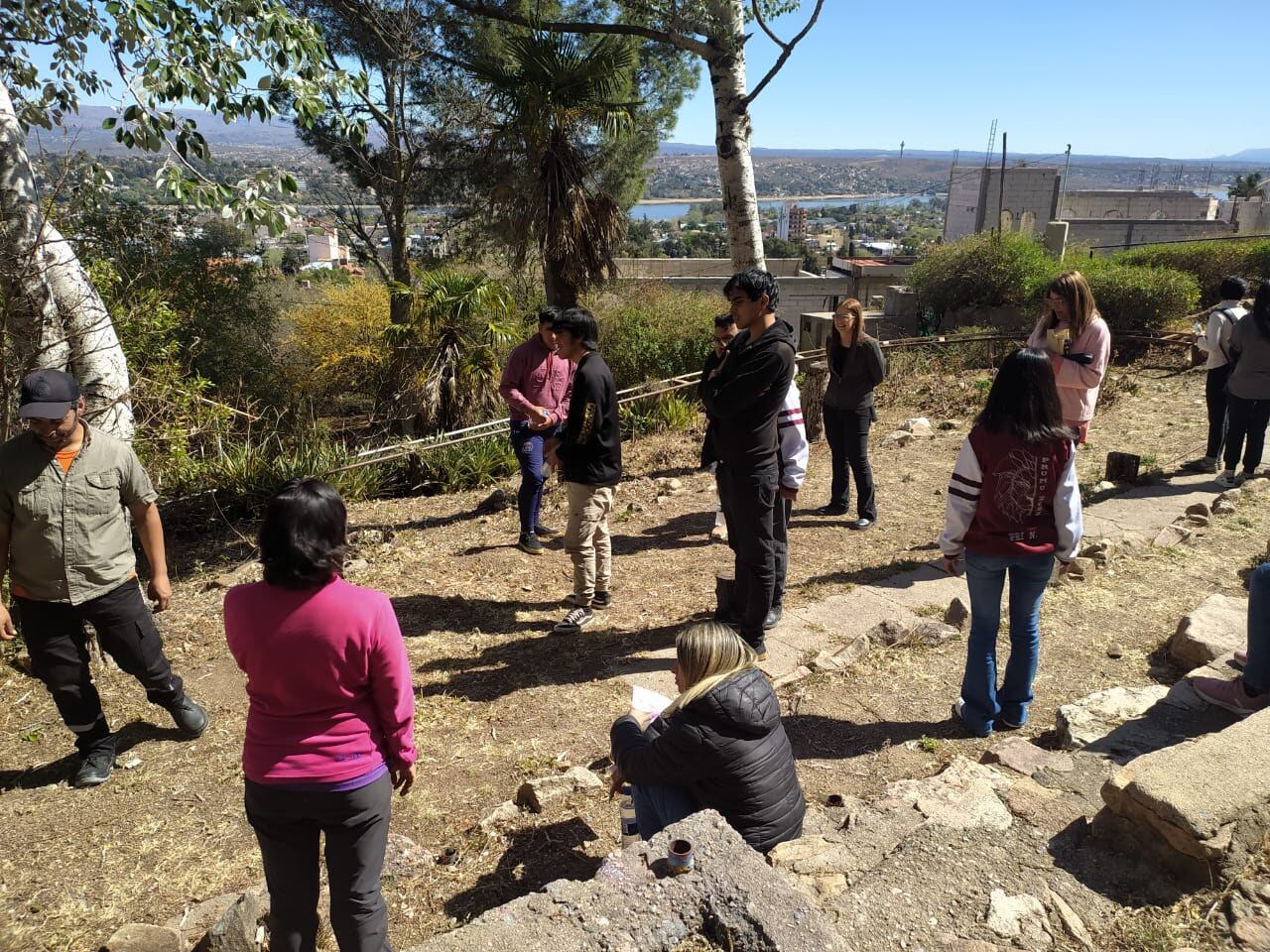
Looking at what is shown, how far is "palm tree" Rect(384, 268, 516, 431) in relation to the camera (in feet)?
28.9

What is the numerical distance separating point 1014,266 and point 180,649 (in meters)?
14.4

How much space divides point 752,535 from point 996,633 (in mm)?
1229

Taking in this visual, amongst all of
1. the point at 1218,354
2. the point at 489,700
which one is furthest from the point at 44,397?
the point at 1218,354

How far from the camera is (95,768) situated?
144 inches

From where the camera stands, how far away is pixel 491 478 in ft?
26.2

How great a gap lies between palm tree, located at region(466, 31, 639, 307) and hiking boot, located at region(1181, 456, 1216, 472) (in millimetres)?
6191

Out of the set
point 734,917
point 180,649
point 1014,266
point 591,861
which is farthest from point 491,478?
point 1014,266

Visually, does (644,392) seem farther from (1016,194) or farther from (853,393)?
(1016,194)

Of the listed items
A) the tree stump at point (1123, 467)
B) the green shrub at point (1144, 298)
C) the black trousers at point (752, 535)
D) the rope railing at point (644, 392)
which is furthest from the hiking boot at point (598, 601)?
the green shrub at point (1144, 298)

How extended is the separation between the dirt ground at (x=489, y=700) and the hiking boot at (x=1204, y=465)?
34.6 inches

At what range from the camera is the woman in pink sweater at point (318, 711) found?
6.83ft

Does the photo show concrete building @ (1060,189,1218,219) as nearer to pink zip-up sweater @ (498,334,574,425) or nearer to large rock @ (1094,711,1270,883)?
pink zip-up sweater @ (498,334,574,425)

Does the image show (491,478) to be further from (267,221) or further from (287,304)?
(287,304)

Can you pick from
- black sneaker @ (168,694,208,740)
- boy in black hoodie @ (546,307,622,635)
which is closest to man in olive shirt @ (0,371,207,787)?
black sneaker @ (168,694,208,740)
